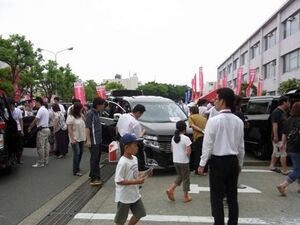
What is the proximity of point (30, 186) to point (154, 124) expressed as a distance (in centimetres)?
321

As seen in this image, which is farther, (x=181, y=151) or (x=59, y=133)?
(x=59, y=133)

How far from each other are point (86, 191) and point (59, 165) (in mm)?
3325

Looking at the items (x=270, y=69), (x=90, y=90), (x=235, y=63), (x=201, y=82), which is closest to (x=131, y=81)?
(x=90, y=90)

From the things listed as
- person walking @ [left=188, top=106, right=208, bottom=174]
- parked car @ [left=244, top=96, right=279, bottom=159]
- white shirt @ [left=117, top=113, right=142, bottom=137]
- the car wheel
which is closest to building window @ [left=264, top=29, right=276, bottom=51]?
parked car @ [left=244, top=96, right=279, bottom=159]

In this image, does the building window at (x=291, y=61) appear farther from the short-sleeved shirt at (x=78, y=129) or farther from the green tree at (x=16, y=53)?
the short-sleeved shirt at (x=78, y=129)

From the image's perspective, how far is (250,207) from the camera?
6.92 metres

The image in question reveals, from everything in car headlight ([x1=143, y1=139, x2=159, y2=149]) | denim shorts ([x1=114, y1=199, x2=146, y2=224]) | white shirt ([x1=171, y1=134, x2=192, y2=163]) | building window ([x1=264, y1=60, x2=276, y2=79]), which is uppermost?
building window ([x1=264, y1=60, x2=276, y2=79])

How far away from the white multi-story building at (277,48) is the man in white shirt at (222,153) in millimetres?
35301

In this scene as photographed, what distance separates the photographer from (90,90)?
296ft

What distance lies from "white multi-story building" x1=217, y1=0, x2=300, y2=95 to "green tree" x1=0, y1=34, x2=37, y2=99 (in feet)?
71.1

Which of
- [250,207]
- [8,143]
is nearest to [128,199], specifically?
[250,207]

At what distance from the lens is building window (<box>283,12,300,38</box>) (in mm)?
40125

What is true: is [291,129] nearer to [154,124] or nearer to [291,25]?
[154,124]

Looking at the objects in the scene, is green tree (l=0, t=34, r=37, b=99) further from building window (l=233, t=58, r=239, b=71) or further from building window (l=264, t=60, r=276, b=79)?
building window (l=233, t=58, r=239, b=71)
